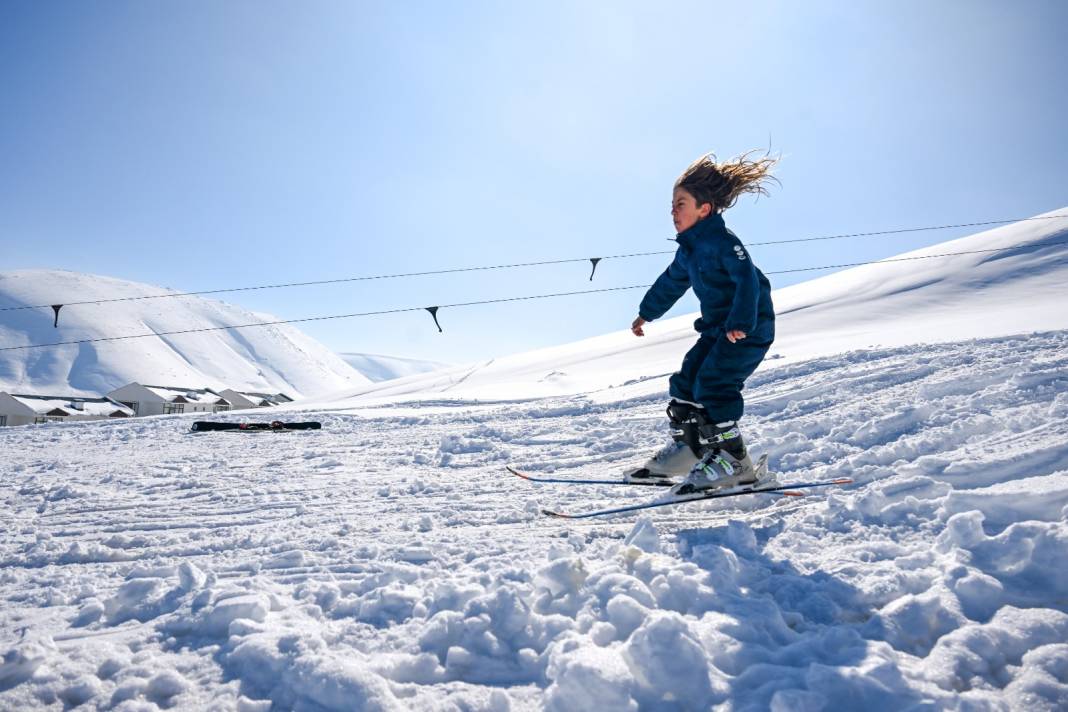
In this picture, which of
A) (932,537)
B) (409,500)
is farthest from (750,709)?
(409,500)

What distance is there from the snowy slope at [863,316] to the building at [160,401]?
36.2 meters

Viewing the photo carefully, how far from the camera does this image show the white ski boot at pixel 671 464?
3391mm

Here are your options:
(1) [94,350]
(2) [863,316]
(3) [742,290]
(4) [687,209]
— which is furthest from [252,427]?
(1) [94,350]

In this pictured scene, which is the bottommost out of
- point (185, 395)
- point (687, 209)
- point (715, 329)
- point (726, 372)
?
point (726, 372)

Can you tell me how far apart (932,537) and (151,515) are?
388 cm

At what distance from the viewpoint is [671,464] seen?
11.2 ft

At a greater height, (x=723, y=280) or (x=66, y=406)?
(x=66, y=406)

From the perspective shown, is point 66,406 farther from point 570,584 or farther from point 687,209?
point 570,584

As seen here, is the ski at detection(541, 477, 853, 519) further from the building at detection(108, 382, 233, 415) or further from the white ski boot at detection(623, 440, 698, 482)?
the building at detection(108, 382, 233, 415)

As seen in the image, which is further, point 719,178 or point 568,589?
point 719,178

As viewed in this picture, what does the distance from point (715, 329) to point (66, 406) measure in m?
59.6

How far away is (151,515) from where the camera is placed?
315cm

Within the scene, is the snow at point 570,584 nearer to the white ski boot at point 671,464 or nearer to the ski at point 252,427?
the white ski boot at point 671,464

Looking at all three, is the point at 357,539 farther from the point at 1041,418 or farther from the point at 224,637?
the point at 1041,418
